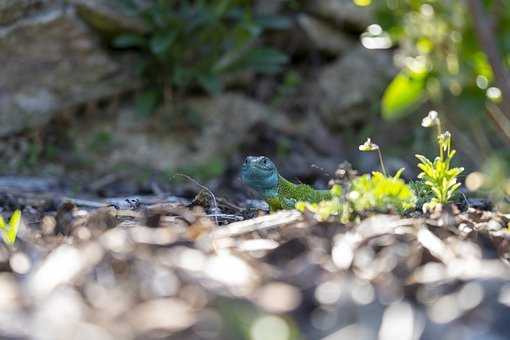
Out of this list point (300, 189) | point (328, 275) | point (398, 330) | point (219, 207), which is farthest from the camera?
point (300, 189)

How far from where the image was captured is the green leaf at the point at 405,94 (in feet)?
6.66

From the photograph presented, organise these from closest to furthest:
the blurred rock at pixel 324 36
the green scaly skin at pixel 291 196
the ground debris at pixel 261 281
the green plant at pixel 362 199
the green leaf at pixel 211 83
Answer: the ground debris at pixel 261 281
the green plant at pixel 362 199
the green scaly skin at pixel 291 196
the green leaf at pixel 211 83
the blurred rock at pixel 324 36

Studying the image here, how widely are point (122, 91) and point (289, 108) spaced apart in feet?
4.88

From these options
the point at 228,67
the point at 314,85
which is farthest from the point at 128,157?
the point at 314,85

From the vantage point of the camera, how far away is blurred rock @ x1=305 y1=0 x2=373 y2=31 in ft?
26.1

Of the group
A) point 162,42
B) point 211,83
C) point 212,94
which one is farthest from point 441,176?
point 212,94

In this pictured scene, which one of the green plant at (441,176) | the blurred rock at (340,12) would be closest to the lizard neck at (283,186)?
the green plant at (441,176)

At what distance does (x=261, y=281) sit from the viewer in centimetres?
181

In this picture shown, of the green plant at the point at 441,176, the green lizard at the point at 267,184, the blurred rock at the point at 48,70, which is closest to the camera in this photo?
the green plant at the point at 441,176

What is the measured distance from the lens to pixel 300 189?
3.74 meters

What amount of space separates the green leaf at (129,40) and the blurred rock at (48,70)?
249 mm

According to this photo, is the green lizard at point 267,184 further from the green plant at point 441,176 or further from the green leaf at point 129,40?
the green leaf at point 129,40

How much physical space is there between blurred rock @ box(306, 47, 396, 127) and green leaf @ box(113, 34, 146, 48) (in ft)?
5.46

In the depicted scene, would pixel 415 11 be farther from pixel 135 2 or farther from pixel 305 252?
pixel 135 2
